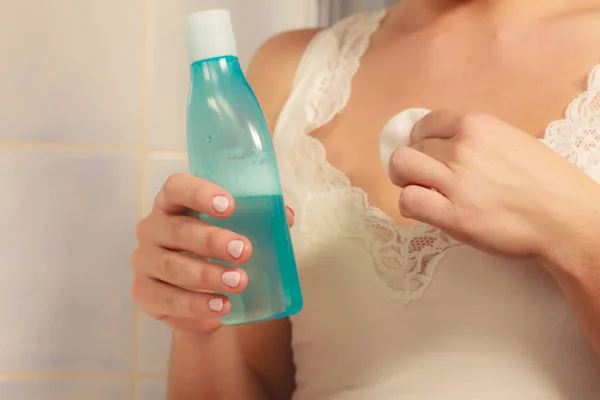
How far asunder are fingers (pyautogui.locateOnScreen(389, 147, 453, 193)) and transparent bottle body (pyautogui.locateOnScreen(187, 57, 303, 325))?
0.26ft

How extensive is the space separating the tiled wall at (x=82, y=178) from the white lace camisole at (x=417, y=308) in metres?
0.22

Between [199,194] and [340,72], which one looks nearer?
[199,194]

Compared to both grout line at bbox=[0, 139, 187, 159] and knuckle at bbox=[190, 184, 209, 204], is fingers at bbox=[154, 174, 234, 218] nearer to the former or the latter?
knuckle at bbox=[190, 184, 209, 204]

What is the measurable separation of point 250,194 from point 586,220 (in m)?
0.21

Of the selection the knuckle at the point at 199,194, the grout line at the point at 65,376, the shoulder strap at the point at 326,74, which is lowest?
the grout line at the point at 65,376

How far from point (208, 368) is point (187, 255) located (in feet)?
0.52

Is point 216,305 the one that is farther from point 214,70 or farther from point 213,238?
point 214,70

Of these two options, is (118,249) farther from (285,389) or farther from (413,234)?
(413,234)

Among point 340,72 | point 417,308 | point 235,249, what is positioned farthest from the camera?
point 340,72

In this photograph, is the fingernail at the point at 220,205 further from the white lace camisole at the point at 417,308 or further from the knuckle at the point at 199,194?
the white lace camisole at the point at 417,308

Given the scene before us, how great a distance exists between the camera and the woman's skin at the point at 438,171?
0.40 metres

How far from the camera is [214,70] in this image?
0.42 m

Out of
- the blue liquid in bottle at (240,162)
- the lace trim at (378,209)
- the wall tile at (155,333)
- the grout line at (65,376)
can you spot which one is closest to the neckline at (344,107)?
the lace trim at (378,209)

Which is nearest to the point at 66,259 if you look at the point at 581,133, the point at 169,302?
the point at 169,302
